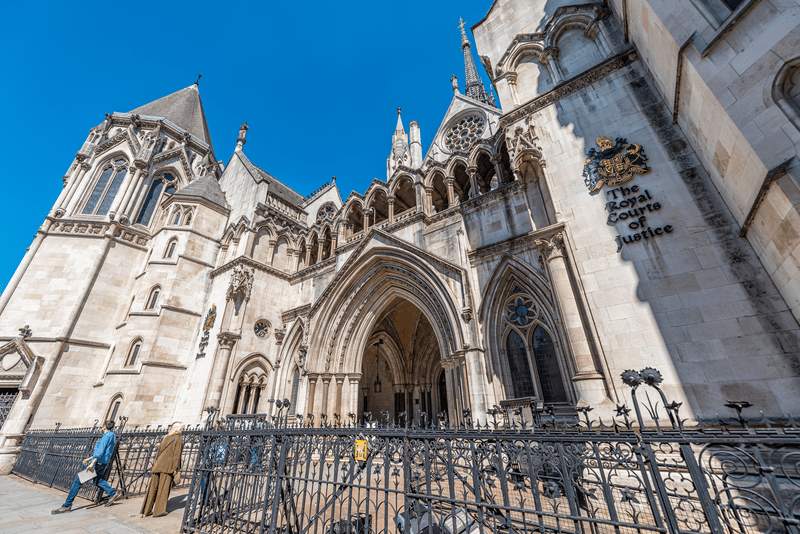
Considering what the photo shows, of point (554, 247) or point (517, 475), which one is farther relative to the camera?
point (554, 247)

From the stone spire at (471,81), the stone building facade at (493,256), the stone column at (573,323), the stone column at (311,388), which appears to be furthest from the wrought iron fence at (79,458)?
the stone spire at (471,81)

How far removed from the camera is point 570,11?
1057 centimetres

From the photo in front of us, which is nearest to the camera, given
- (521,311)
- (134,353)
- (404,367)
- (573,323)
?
(573,323)

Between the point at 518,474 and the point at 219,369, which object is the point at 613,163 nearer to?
the point at 518,474

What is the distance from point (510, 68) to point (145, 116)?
25270 mm

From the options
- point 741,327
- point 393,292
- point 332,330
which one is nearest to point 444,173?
point 393,292

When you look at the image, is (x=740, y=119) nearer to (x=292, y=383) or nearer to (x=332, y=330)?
(x=332, y=330)

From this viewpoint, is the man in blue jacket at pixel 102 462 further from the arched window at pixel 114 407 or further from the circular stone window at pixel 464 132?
the circular stone window at pixel 464 132

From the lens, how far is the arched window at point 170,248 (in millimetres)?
17275

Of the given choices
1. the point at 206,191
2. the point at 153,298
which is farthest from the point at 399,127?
the point at 153,298

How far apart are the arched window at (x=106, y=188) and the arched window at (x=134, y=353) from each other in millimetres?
8851

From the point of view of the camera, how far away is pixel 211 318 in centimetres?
1578

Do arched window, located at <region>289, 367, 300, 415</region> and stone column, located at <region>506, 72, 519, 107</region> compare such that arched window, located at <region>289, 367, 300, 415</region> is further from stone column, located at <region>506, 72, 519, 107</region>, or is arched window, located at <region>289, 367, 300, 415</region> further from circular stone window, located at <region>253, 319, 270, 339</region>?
stone column, located at <region>506, 72, 519, 107</region>

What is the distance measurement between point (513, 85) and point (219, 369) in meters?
16.1
